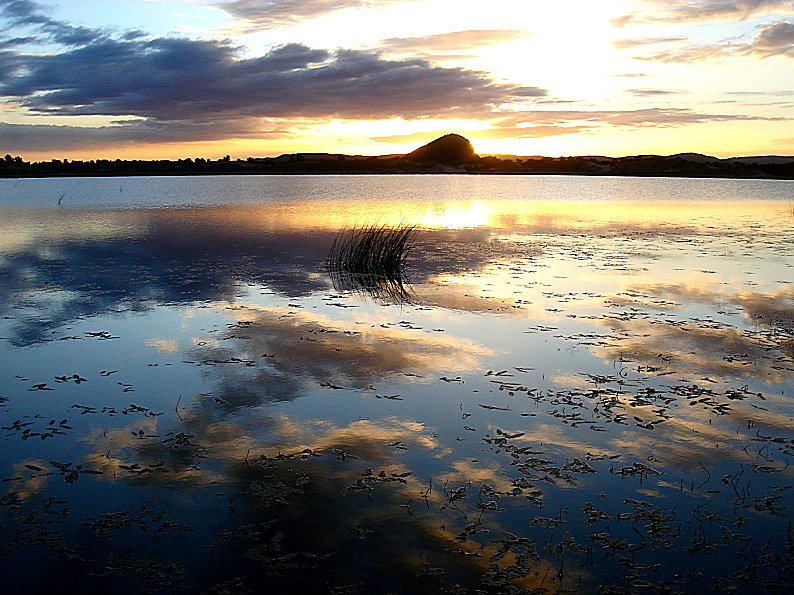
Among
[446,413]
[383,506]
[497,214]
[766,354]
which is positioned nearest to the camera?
[383,506]

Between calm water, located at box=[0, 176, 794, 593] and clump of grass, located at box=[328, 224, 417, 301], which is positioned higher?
clump of grass, located at box=[328, 224, 417, 301]

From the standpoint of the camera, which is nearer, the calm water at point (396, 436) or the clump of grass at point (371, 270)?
the calm water at point (396, 436)

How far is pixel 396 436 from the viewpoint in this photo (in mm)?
7898

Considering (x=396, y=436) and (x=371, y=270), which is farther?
(x=371, y=270)

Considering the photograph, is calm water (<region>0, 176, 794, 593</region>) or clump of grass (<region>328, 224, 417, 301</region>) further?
clump of grass (<region>328, 224, 417, 301</region>)

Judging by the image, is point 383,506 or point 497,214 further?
point 497,214

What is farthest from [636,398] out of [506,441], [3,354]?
[3,354]

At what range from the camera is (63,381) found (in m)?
9.84

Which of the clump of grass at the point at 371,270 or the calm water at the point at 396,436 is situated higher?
the clump of grass at the point at 371,270

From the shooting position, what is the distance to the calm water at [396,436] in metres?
5.32

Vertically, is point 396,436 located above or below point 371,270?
below

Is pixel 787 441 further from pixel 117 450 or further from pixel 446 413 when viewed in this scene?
pixel 117 450

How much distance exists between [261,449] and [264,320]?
651 cm

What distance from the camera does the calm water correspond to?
532 centimetres
